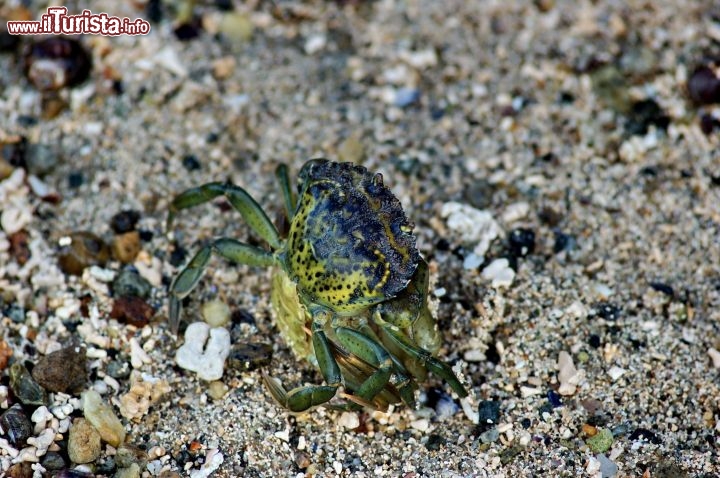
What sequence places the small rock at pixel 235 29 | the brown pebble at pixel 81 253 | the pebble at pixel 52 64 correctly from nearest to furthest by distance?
the brown pebble at pixel 81 253 < the pebble at pixel 52 64 < the small rock at pixel 235 29

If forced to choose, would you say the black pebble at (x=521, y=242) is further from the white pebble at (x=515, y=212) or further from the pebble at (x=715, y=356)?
the pebble at (x=715, y=356)

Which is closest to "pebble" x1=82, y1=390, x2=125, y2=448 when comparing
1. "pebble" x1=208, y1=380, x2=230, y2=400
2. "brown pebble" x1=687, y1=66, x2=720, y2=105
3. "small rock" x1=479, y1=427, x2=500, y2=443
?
"pebble" x1=208, y1=380, x2=230, y2=400

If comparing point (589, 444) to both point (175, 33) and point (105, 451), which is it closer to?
→ point (105, 451)

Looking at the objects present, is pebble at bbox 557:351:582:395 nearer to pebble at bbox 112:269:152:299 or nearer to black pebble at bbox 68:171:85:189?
pebble at bbox 112:269:152:299

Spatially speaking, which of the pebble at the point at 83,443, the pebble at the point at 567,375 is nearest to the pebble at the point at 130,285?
the pebble at the point at 83,443

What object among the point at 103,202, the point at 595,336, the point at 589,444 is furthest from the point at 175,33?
the point at 589,444

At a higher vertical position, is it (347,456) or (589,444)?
(589,444)
